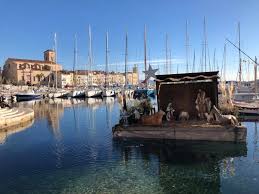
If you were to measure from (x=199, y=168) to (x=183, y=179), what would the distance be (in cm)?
185

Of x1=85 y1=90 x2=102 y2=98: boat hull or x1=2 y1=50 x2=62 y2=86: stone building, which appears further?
x1=2 y1=50 x2=62 y2=86: stone building

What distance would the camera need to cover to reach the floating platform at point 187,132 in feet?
66.6

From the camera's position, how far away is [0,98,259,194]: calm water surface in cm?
1330

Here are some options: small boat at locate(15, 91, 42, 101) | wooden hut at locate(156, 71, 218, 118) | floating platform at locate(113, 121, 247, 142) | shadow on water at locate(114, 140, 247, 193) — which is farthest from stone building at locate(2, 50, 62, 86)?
shadow on water at locate(114, 140, 247, 193)

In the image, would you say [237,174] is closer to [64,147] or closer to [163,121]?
[163,121]


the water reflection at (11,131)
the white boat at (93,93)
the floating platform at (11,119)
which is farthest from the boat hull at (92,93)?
the water reflection at (11,131)

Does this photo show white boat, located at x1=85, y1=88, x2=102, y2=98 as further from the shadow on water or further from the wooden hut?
the shadow on water

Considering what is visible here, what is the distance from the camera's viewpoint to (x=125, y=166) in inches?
644

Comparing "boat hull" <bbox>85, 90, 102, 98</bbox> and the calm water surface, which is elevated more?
"boat hull" <bbox>85, 90, 102, 98</bbox>

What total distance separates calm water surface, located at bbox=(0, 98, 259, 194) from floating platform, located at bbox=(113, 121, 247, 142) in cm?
61

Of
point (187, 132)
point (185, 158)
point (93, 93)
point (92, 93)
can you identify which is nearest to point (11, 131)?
point (187, 132)

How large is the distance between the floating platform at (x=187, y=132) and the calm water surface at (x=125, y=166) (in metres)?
0.61

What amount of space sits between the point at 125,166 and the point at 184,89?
29.8 feet

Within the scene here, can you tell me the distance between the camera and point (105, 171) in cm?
1552
